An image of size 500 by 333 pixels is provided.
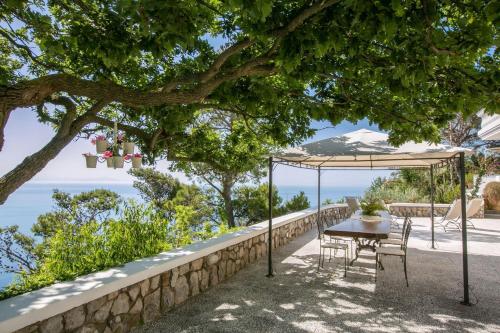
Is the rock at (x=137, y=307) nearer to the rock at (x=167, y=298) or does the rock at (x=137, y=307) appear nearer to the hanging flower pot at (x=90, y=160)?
the rock at (x=167, y=298)

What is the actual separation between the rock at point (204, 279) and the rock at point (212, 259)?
152 mm

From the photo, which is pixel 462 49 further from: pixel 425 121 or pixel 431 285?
pixel 431 285

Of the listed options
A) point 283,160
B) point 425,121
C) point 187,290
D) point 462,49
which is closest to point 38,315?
point 187,290

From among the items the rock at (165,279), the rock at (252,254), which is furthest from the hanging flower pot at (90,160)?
the rock at (252,254)

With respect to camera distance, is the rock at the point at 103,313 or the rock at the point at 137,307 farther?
the rock at the point at 137,307

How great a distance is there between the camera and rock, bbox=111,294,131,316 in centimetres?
343

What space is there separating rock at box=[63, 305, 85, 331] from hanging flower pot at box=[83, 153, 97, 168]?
8.13ft

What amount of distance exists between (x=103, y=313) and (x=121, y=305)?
0.25m

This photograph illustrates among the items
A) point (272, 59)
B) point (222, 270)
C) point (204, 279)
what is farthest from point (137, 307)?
point (272, 59)

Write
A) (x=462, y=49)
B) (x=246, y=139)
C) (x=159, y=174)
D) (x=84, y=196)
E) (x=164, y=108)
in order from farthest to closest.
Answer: (x=159, y=174) < (x=84, y=196) < (x=246, y=139) < (x=164, y=108) < (x=462, y=49)

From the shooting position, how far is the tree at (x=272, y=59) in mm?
2666

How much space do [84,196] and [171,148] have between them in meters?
10.2

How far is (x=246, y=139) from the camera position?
8.33 m

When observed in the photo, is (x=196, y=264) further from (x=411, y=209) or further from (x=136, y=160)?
(x=411, y=209)
